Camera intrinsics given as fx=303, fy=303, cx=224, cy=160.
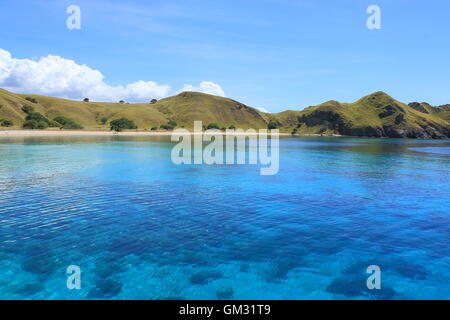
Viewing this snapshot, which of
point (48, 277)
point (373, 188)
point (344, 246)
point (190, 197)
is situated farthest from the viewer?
point (373, 188)

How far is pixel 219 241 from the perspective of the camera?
66.3 feet

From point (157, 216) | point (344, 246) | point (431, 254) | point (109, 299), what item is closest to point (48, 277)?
point (109, 299)

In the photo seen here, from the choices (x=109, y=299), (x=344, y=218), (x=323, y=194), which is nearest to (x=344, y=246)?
(x=344, y=218)

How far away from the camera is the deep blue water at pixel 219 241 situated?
1464 centimetres

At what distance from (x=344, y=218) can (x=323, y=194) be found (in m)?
10.2

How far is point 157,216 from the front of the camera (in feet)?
84.7

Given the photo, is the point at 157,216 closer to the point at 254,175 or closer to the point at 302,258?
the point at 302,258

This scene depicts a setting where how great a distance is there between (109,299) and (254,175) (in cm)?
3906

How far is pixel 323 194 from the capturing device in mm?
36344

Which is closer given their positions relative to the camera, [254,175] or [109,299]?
[109,299]

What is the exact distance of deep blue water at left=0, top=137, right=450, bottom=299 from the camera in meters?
14.6

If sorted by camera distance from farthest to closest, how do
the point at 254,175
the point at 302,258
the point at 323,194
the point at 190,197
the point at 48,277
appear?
1. the point at 254,175
2. the point at 323,194
3. the point at 190,197
4. the point at 302,258
5. the point at 48,277

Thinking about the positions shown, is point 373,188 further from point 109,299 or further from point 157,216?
Result: point 109,299
